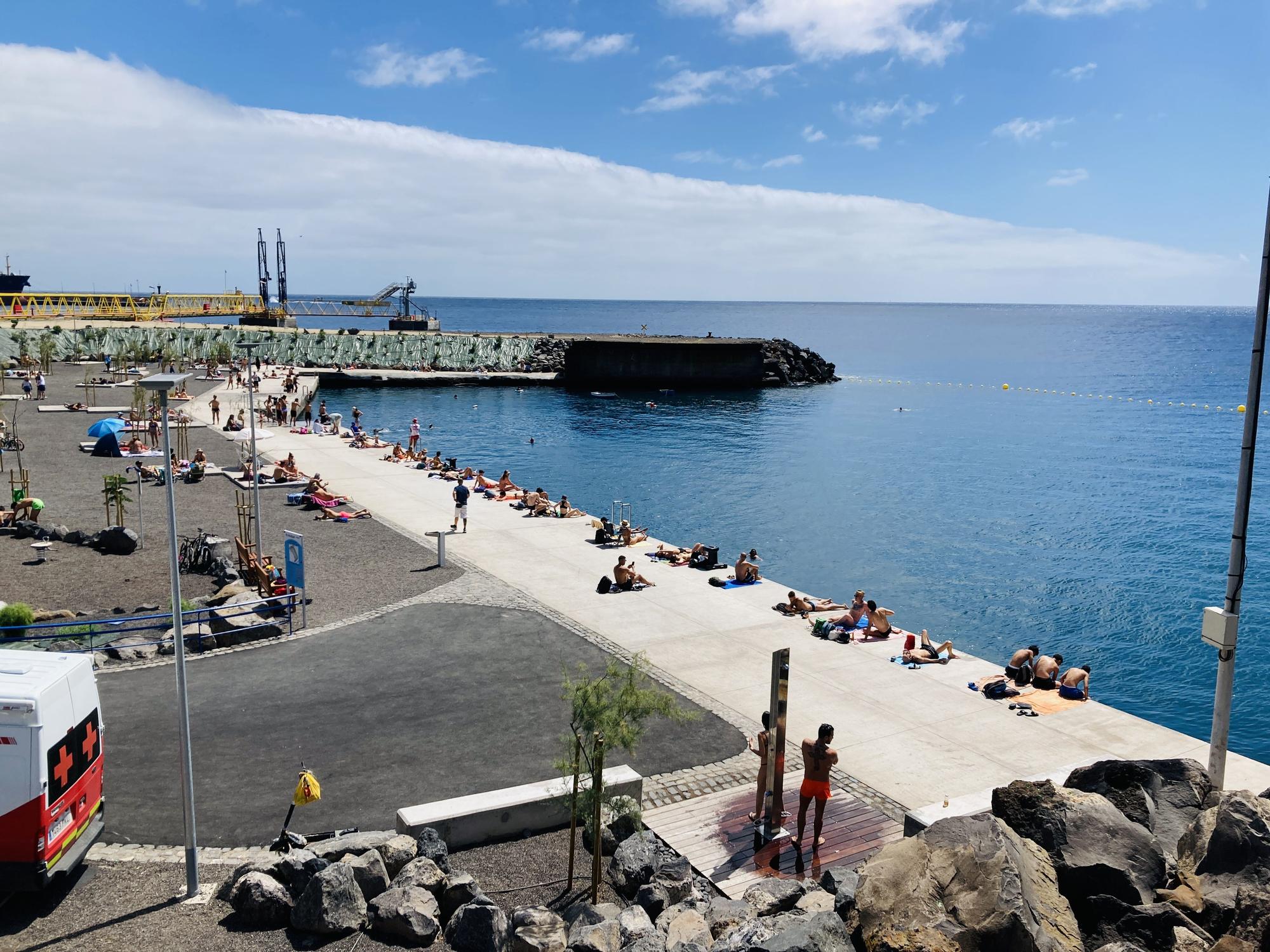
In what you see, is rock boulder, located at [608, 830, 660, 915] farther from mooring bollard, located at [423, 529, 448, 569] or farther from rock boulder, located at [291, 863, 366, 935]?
mooring bollard, located at [423, 529, 448, 569]

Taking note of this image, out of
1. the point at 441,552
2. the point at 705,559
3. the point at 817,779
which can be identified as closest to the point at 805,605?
the point at 705,559

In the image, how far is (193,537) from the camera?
2670 centimetres

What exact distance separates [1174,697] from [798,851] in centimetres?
1667

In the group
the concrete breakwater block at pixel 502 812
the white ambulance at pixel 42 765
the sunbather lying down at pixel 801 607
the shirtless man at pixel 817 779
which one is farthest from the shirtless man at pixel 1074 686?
the white ambulance at pixel 42 765

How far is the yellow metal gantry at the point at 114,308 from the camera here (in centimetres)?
10112

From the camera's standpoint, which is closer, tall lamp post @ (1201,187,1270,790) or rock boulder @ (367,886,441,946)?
rock boulder @ (367,886,441,946)

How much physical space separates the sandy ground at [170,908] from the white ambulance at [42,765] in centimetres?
39

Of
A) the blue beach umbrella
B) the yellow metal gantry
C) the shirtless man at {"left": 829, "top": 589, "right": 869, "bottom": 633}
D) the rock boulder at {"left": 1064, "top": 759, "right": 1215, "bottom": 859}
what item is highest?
the yellow metal gantry

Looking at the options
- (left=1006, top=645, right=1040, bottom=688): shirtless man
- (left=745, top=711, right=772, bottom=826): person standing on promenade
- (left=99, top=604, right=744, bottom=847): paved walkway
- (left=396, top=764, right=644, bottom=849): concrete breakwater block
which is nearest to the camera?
(left=396, top=764, right=644, bottom=849): concrete breakwater block

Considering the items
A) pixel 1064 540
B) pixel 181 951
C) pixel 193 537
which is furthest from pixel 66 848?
pixel 1064 540

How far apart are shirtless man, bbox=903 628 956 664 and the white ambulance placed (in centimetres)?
1452

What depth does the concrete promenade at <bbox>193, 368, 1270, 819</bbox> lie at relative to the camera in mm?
14336

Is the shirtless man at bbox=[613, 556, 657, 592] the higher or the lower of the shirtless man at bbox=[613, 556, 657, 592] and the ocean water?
the higher

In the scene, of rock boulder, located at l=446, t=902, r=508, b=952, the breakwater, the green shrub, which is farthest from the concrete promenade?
the breakwater
